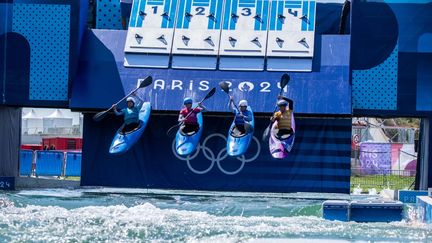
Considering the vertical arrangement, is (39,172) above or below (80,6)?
below

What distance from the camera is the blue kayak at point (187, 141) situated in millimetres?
18906

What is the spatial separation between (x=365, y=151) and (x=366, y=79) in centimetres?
912

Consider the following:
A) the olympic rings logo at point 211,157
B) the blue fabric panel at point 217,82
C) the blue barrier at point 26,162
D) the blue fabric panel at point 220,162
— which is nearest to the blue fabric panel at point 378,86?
the blue fabric panel at point 217,82

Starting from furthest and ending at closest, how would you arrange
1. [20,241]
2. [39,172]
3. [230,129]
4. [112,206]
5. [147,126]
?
[39,172] → [147,126] → [230,129] → [112,206] → [20,241]

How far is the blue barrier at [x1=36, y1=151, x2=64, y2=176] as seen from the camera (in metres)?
26.6

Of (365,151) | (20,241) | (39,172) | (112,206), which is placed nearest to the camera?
(20,241)

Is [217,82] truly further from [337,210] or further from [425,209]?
[425,209]

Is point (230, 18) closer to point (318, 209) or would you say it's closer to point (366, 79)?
point (366, 79)

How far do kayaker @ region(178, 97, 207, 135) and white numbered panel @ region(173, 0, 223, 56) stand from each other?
67.2 inches

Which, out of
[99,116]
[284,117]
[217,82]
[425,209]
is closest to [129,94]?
[99,116]

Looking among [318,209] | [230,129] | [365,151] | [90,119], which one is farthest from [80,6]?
[365,151]

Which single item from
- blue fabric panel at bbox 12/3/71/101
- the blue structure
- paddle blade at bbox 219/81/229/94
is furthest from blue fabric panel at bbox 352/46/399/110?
blue fabric panel at bbox 12/3/71/101

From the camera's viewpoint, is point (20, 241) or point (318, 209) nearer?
point (20, 241)

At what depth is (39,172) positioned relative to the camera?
26.8 m
